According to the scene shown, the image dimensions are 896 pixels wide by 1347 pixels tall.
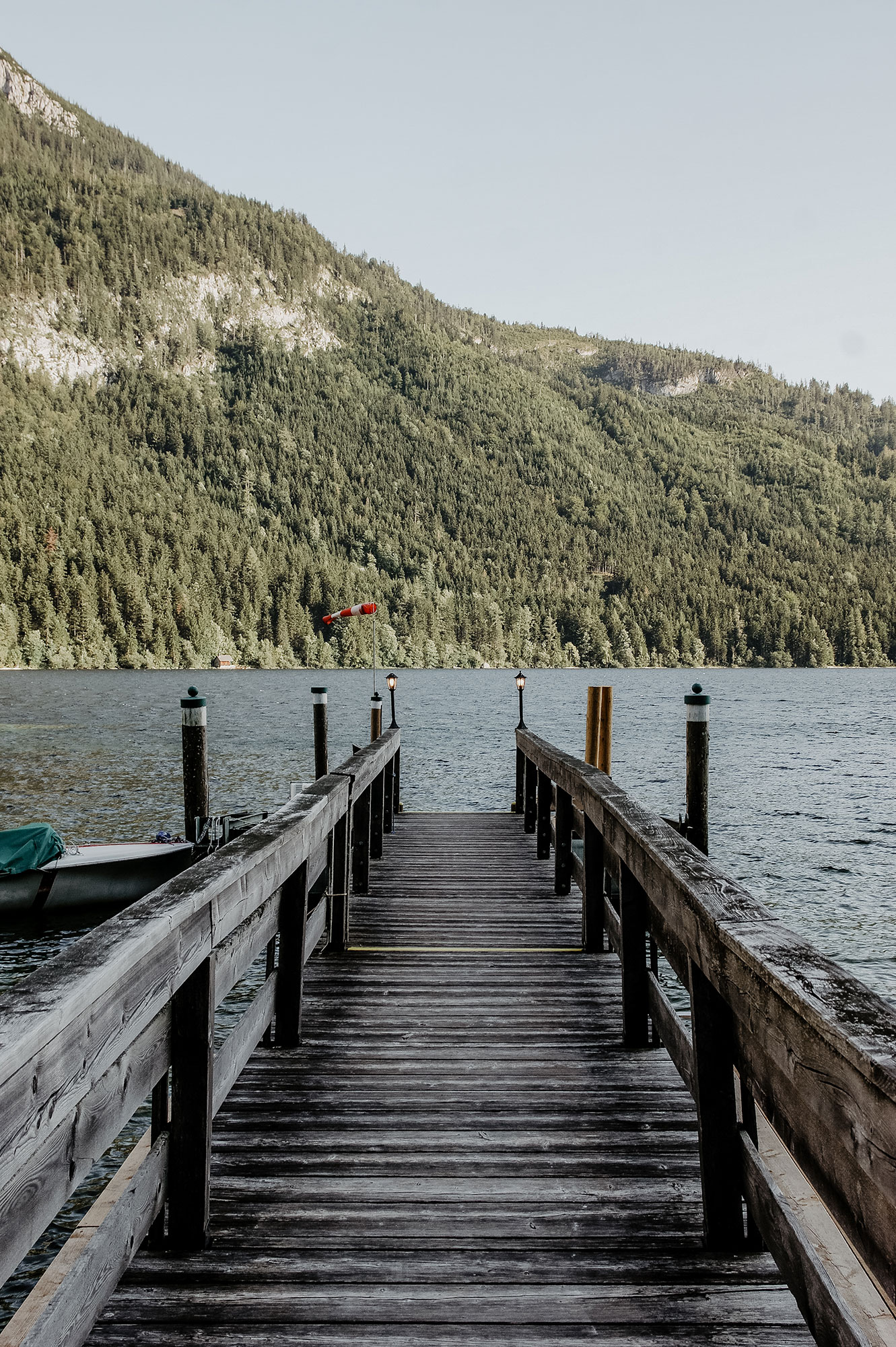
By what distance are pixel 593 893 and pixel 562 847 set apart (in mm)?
1815

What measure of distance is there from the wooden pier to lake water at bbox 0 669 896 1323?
123 inches

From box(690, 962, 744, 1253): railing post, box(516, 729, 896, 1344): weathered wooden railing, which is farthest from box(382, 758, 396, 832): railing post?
box(690, 962, 744, 1253): railing post

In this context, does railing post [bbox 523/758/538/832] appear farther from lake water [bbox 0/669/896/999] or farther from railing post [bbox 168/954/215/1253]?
railing post [bbox 168/954/215/1253]

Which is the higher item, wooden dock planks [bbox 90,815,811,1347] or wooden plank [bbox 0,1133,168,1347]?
wooden plank [bbox 0,1133,168,1347]

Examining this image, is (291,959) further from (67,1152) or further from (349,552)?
(349,552)

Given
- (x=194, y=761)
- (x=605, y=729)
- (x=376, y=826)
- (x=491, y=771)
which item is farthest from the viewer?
(x=491, y=771)

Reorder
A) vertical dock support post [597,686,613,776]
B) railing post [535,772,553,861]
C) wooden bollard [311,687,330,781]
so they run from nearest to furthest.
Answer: railing post [535,772,553,861] < vertical dock support post [597,686,613,776] < wooden bollard [311,687,330,781]

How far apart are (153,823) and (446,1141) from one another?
17803 millimetres

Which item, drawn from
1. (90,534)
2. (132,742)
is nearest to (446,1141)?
(132,742)

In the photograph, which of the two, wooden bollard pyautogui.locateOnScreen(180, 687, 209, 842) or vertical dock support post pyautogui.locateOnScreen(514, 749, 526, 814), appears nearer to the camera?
wooden bollard pyautogui.locateOnScreen(180, 687, 209, 842)

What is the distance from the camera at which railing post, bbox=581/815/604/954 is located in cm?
489

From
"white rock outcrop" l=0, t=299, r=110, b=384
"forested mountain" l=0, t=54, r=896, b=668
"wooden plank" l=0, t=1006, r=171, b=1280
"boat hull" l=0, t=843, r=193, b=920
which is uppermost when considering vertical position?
"white rock outcrop" l=0, t=299, r=110, b=384

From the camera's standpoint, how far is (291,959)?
3.72 m

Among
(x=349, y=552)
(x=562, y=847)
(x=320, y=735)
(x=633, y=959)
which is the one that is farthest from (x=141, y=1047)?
(x=349, y=552)
